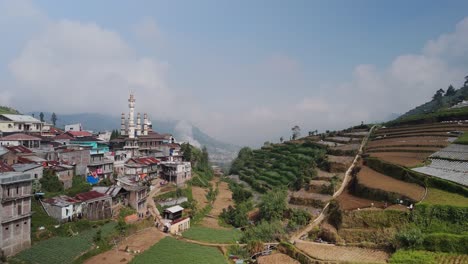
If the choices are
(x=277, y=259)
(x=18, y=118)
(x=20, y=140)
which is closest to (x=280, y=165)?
(x=277, y=259)

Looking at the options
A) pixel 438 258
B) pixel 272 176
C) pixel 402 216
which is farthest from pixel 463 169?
pixel 272 176

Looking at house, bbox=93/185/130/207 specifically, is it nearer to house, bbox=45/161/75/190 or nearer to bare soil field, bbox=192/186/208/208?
house, bbox=45/161/75/190

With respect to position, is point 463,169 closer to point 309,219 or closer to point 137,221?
point 309,219

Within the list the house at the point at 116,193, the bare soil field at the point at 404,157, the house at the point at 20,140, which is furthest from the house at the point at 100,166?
the bare soil field at the point at 404,157

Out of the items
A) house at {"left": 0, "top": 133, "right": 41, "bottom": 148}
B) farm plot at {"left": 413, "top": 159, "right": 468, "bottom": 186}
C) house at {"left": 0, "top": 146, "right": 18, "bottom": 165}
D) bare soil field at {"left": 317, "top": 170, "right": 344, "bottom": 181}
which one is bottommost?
bare soil field at {"left": 317, "top": 170, "right": 344, "bottom": 181}

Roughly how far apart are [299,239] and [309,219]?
16.0 ft

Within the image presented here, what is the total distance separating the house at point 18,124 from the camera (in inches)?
2060

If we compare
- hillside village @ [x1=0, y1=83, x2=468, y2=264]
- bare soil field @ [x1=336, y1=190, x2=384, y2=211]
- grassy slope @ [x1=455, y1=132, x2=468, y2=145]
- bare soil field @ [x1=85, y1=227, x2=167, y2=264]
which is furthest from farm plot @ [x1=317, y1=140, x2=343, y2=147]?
bare soil field @ [x1=85, y1=227, x2=167, y2=264]

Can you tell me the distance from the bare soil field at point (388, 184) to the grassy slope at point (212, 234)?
13913 millimetres

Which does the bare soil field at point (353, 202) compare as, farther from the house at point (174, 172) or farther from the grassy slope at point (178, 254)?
the house at point (174, 172)

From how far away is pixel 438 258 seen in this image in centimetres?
2261

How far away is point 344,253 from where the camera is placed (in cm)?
2623

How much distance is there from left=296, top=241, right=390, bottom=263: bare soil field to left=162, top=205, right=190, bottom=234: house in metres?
13.2

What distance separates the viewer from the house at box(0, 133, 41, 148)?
42.9 m
